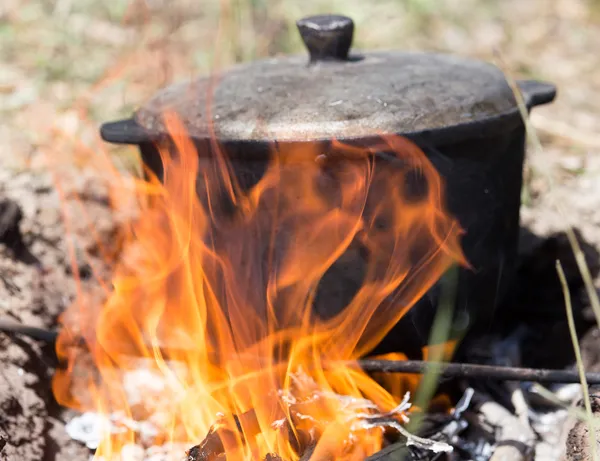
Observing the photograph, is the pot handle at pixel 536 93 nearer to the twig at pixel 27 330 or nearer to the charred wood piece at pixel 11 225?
the twig at pixel 27 330

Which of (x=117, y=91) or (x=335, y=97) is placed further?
(x=117, y=91)

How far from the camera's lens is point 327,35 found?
1676 mm

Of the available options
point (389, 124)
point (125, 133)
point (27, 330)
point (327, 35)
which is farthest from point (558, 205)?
point (27, 330)

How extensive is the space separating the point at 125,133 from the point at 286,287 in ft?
1.61

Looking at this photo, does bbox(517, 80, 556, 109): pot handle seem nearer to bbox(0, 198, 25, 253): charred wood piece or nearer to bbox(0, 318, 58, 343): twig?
bbox(0, 318, 58, 343): twig

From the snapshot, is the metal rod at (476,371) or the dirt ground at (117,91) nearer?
the metal rod at (476,371)

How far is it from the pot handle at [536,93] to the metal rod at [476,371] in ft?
2.00

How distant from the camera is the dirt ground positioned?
193 centimetres

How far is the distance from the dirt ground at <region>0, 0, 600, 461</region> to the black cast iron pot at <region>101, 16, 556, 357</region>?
0.27 meters

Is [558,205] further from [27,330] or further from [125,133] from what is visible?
[27,330]

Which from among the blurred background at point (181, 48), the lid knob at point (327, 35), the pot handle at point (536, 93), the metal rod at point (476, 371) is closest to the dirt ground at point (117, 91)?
the blurred background at point (181, 48)

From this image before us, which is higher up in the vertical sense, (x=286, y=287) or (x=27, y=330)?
(x=286, y=287)

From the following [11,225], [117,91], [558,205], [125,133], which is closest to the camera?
[558,205]

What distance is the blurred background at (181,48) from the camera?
3.27 metres
